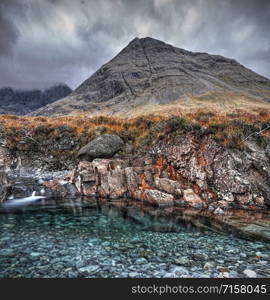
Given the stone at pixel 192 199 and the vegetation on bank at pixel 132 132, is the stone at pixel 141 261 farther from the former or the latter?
the vegetation on bank at pixel 132 132

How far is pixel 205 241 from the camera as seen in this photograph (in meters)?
6.53

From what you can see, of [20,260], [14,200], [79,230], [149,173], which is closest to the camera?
[20,260]

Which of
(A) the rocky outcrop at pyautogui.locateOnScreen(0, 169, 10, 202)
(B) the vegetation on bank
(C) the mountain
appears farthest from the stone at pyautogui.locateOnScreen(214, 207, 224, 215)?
(C) the mountain

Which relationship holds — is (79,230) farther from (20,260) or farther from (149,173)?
(149,173)

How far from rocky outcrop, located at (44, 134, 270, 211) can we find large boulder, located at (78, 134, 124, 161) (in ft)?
3.79

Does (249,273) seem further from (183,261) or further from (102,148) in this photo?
(102,148)

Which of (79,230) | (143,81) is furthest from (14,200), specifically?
(143,81)

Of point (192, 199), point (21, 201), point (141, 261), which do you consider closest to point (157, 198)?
point (192, 199)

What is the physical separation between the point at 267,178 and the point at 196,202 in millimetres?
4294

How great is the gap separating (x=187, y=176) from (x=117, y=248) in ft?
24.1

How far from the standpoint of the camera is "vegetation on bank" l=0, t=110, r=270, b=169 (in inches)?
515

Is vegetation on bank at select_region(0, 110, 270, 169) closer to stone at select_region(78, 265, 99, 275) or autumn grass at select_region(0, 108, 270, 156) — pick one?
autumn grass at select_region(0, 108, 270, 156)

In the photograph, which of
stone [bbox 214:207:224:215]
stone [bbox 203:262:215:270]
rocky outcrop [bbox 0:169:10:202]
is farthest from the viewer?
rocky outcrop [bbox 0:169:10:202]
